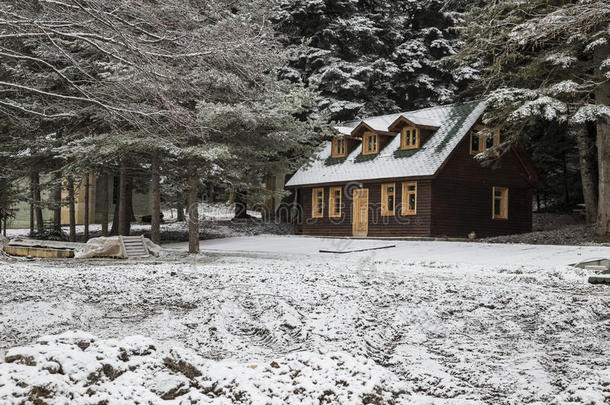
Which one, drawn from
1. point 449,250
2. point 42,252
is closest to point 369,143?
point 449,250

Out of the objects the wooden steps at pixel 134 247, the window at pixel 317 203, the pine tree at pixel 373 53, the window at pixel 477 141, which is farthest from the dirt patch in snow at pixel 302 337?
the pine tree at pixel 373 53

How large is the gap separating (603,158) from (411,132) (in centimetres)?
986

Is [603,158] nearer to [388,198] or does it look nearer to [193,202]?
[388,198]

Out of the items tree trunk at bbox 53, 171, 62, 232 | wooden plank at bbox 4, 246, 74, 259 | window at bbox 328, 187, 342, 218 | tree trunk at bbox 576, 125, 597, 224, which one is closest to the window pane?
tree trunk at bbox 576, 125, 597, 224

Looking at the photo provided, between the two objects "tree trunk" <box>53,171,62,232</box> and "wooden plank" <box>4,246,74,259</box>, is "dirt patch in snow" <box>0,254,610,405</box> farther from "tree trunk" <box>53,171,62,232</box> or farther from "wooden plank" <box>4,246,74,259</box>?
"tree trunk" <box>53,171,62,232</box>

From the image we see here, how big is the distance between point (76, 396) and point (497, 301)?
699 cm

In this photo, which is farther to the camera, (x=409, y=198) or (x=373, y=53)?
(x=373, y=53)

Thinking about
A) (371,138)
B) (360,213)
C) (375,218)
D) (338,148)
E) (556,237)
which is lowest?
(556,237)

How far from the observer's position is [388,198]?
2908cm

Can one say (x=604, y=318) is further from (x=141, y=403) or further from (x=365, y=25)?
(x=365, y=25)

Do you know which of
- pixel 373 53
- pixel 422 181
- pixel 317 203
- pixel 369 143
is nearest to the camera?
pixel 422 181

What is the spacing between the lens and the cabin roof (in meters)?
27.3

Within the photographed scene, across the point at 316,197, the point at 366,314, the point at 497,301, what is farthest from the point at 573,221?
the point at 366,314

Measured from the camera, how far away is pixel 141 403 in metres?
3.47
